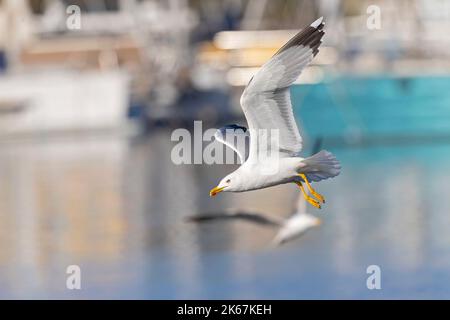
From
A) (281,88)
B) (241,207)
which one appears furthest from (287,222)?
(241,207)

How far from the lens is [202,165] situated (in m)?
42.4

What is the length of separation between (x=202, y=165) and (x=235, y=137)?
32.6m

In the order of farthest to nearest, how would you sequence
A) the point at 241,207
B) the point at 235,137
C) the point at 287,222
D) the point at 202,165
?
the point at 202,165, the point at 241,207, the point at 287,222, the point at 235,137

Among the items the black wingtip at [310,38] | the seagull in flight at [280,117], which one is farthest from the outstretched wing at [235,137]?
the black wingtip at [310,38]

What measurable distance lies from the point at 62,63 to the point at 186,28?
4.76 m

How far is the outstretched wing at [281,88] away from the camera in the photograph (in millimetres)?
9492

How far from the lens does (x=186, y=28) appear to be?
52438mm

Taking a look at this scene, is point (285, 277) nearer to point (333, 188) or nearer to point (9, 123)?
point (333, 188)

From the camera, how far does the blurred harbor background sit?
75.0 feet

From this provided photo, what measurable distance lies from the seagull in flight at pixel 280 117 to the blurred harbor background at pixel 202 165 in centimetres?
329

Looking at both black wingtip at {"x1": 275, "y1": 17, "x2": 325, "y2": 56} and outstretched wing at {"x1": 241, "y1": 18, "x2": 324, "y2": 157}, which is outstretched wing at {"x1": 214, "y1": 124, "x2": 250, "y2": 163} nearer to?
outstretched wing at {"x1": 241, "y1": 18, "x2": 324, "y2": 157}

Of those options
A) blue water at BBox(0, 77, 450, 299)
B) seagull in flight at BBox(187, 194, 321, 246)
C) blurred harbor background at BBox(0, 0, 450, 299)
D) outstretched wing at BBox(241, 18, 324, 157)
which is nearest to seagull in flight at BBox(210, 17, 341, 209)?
outstretched wing at BBox(241, 18, 324, 157)

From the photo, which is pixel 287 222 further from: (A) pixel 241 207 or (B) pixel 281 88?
(A) pixel 241 207

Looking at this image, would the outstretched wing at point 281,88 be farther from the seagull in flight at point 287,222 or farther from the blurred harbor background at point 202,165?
the seagull in flight at point 287,222
